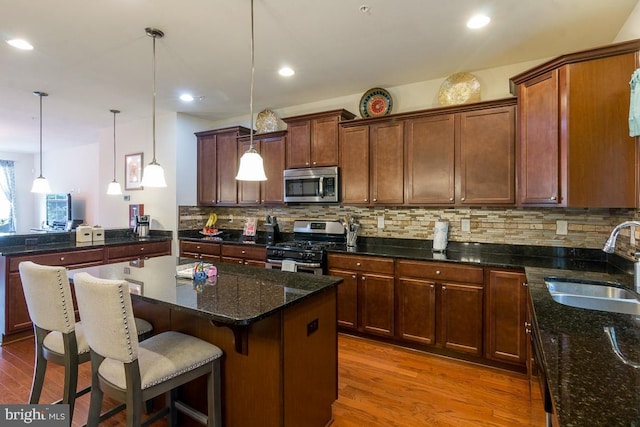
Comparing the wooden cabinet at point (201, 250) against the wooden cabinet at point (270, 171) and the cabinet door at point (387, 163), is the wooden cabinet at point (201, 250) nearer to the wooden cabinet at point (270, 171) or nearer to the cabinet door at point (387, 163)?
the wooden cabinet at point (270, 171)

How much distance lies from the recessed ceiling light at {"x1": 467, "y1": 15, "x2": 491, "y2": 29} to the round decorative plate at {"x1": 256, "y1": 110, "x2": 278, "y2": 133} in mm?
2634

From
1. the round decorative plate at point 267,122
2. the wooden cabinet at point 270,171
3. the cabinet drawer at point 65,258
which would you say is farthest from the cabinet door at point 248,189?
the cabinet drawer at point 65,258

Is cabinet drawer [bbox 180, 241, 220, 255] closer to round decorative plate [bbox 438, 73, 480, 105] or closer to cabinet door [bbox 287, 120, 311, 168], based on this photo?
cabinet door [bbox 287, 120, 311, 168]

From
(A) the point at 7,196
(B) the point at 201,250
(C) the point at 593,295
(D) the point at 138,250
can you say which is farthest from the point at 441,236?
(A) the point at 7,196

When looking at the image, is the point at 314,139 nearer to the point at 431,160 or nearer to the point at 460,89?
the point at 431,160

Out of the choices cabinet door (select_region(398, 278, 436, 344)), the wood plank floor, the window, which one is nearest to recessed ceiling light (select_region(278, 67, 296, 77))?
cabinet door (select_region(398, 278, 436, 344))

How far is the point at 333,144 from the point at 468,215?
1651mm

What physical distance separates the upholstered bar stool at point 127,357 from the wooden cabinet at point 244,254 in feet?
→ 7.44

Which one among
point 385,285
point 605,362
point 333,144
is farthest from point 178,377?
point 333,144

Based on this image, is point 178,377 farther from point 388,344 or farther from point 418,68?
point 418,68

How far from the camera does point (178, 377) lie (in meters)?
1.47

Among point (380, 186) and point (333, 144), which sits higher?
point (333, 144)

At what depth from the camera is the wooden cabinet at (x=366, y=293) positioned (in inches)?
123

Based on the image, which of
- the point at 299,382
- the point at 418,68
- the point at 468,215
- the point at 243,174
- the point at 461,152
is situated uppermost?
the point at 418,68
